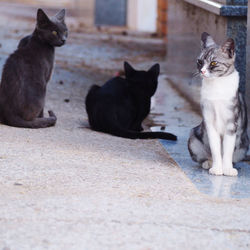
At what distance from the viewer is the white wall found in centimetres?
1516

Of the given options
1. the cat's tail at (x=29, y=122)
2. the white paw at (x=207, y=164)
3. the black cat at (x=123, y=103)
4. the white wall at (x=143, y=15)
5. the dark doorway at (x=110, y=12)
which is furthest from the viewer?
the dark doorway at (x=110, y=12)

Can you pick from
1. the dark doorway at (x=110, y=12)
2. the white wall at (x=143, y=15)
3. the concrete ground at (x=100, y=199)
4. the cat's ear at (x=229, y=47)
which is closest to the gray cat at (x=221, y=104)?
the cat's ear at (x=229, y=47)

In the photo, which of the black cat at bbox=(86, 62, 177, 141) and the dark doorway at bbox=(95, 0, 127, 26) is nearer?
the black cat at bbox=(86, 62, 177, 141)

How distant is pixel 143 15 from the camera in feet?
A: 50.3

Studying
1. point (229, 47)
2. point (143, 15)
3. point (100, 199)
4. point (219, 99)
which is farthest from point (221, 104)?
point (143, 15)

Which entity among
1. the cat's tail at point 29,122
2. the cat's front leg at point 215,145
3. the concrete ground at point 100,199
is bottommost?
the concrete ground at point 100,199

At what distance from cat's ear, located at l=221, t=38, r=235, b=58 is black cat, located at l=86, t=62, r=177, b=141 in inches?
61.7

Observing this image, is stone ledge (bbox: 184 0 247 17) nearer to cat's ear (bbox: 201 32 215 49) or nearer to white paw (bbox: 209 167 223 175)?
cat's ear (bbox: 201 32 215 49)

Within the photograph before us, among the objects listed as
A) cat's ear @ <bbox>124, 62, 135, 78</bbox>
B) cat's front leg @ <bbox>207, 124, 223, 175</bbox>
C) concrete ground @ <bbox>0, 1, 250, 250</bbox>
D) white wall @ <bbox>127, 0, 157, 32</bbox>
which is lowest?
concrete ground @ <bbox>0, 1, 250, 250</bbox>

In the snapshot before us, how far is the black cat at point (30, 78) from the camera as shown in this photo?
5.71 m

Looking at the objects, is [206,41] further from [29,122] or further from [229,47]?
[29,122]

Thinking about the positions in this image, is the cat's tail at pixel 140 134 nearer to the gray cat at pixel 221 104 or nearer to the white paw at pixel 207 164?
the white paw at pixel 207 164

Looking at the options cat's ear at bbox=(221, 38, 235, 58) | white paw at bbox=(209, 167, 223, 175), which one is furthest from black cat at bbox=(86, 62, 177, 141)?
cat's ear at bbox=(221, 38, 235, 58)

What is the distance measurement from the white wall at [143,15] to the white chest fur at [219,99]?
1107cm
